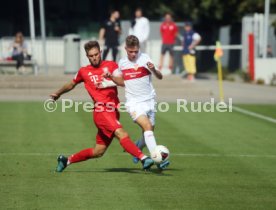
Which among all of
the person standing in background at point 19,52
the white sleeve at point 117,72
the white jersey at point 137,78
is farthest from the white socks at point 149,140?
the person standing in background at point 19,52

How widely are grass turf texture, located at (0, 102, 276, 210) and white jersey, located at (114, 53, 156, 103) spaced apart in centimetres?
106

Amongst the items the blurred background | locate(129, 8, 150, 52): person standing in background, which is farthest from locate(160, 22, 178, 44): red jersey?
the blurred background

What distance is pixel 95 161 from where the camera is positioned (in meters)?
14.6

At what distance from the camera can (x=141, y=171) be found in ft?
43.5

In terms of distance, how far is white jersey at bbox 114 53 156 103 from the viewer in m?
13.2

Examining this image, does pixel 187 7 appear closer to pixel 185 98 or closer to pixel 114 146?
pixel 185 98

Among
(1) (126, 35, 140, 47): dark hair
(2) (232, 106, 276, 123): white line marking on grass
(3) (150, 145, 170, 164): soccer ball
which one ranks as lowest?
(2) (232, 106, 276, 123): white line marking on grass

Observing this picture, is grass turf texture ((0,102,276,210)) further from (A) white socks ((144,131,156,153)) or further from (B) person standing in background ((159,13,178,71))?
(B) person standing in background ((159,13,178,71))

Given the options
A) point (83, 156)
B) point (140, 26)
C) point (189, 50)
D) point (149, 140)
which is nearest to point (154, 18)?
point (189, 50)

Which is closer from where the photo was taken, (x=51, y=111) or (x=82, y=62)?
(x=51, y=111)

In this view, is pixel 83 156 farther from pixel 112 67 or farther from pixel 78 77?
pixel 112 67

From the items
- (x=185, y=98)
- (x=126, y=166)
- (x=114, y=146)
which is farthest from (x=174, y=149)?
(x=185, y=98)

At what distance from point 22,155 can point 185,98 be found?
1241cm

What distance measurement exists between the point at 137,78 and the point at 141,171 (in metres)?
1.30
